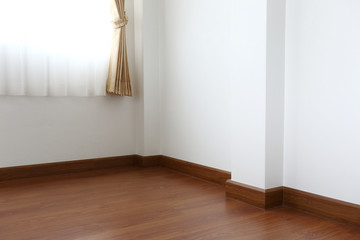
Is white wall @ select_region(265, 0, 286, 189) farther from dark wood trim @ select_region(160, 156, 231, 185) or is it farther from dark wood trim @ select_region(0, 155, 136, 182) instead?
dark wood trim @ select_region(0, 155, 136, 182)

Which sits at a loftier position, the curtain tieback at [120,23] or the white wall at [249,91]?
the curtain tieback at [120,23]

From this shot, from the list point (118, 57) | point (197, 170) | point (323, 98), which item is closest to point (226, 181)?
point (197, 170)

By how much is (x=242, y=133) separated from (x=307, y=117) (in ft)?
1.42


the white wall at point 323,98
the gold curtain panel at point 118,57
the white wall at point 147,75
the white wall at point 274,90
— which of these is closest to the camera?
the white wall at point 323,98

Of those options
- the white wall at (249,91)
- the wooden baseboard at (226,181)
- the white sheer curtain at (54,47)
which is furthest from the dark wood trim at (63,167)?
the white wall at (249,91)

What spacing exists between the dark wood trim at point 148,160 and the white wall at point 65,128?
0.14 m

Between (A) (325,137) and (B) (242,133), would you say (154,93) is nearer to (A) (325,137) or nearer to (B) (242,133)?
(B) (242,133)

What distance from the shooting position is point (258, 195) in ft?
6.93

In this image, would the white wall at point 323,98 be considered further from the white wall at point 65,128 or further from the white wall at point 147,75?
the white wall at point 65,128

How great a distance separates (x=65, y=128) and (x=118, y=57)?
0.82 m

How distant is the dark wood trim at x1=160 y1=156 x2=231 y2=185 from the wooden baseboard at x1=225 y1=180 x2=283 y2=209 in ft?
1.12

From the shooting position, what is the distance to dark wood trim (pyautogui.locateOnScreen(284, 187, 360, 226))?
70.3 inches

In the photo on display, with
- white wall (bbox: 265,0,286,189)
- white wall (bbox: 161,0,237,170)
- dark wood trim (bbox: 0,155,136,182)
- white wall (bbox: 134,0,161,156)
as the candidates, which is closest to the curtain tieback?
white wall (bbox: 134,0,161,156)

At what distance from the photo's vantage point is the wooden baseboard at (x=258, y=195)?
6.84 ft
